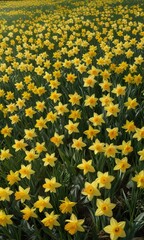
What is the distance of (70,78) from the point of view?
4094mm

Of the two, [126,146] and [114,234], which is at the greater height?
[126,146]

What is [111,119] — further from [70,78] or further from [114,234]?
[114,234]

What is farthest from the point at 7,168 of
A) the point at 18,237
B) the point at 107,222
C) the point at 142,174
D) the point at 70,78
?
the point at 70,78

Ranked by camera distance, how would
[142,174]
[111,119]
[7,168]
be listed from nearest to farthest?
[142,174], [7,168], [111,119]

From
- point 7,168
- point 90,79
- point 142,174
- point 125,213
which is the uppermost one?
point 90,79

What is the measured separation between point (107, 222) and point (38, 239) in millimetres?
536

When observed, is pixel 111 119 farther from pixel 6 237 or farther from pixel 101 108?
pixel 6 237

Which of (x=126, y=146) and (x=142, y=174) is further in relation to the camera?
(x=126, y=146)

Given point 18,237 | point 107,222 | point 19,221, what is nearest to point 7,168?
point 19,221

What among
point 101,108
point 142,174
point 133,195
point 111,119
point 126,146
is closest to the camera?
point 142,174

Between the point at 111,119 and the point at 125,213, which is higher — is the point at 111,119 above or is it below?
above

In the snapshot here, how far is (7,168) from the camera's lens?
9.75ft

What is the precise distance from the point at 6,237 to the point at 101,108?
6.09 feet

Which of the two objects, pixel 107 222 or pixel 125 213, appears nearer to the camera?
pixel 107 222
